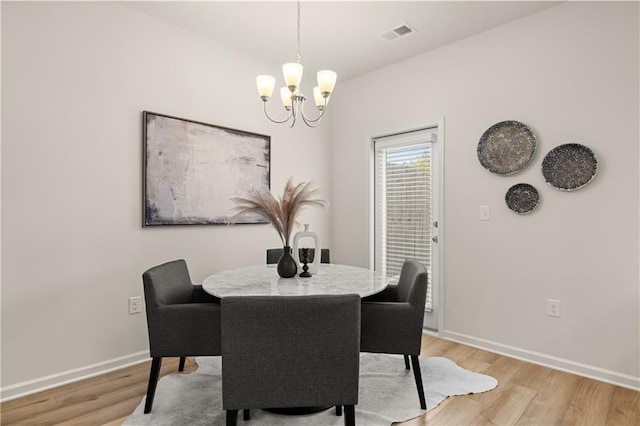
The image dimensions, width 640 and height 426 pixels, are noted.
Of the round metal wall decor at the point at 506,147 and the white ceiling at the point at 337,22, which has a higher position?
the white ceiling at the point at 337,22

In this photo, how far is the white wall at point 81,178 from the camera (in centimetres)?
220

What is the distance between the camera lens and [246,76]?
3404mm

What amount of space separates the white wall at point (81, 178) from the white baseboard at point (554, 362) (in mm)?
2343

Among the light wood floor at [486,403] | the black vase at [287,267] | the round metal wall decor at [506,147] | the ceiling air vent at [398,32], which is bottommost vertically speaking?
the light wood floor at [486,403]

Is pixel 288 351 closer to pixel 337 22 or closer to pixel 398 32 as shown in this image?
pixel 337 22

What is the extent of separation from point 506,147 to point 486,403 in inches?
73.4

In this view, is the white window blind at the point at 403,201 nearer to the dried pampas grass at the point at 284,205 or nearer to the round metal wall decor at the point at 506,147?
the round metal wall decor at the point at 506,147

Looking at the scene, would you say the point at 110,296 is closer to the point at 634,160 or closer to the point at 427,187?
the point at 427,187

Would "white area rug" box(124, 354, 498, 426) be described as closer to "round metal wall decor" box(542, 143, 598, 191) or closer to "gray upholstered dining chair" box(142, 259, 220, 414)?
"gray upholstered dining chair" box(142, 259, 220, 414)

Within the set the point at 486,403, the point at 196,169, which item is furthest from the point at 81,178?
the point at 486,403

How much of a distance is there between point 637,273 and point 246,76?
3.40 metres

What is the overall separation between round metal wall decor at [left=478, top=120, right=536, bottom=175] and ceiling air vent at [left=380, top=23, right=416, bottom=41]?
1.05 meters

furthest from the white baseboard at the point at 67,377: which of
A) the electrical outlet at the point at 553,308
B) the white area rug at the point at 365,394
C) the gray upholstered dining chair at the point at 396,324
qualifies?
the electrical outlet at the point at 553,308

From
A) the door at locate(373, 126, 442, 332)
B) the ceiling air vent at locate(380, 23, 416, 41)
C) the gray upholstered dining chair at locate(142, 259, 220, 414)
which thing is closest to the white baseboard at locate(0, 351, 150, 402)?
the gray upholstered dining chair at locate(142, 259, 220, 414)
